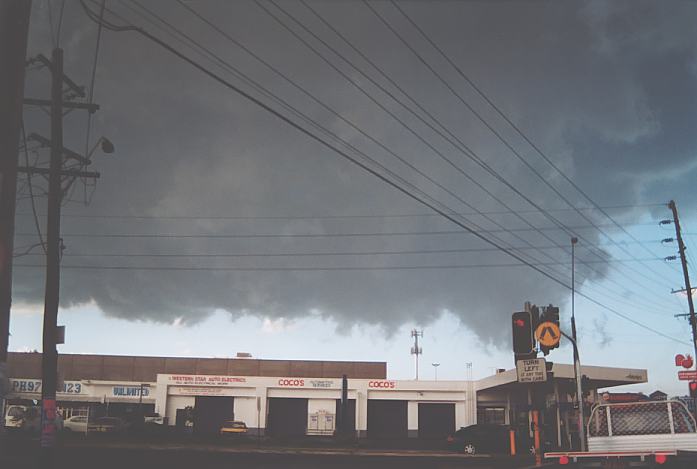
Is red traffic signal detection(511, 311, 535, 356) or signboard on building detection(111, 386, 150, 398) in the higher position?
red traffic signal detection(511, 311, 535, 356)

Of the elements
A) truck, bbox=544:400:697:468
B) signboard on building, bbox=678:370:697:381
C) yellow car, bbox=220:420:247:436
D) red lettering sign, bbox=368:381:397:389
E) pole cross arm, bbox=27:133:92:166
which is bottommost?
yellow car, bbox=220:420:247:436

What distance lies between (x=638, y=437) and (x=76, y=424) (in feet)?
133

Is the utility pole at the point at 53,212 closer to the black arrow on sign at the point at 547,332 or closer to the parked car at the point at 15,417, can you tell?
the black arrow on sign at the point at 547,332

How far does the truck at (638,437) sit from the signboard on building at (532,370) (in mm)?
2892

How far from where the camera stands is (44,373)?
17.4m

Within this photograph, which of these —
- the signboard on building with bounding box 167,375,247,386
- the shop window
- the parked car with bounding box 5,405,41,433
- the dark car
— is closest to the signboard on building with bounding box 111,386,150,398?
the signboard on building with bounding box 167,375,247,386

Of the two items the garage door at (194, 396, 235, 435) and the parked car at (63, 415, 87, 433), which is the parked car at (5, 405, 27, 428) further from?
the garage door at (194, 396, 235, 435)

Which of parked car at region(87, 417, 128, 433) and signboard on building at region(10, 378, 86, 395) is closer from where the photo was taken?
parked car at region(87, 417, 128, 433)

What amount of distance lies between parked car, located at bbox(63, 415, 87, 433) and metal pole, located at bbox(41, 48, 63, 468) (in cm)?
2838

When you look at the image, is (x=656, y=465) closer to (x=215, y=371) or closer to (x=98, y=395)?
(x=98, y=395)

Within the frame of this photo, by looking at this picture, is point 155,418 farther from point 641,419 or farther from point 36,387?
point 641,419

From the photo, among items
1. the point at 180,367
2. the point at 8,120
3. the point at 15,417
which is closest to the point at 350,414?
the point at 180,367

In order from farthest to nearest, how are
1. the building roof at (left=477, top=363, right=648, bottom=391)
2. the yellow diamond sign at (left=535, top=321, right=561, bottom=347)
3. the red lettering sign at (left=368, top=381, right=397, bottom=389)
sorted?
the red lettering sign at (left=368, top=381, right=397, bottom=389) < the building roof at (left=477, top=363, right=648, bottom=391) < the yellow diamond sign at (left=535, top=321, right=561, bottom=347)

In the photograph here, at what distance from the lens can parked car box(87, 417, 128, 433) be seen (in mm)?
43844
